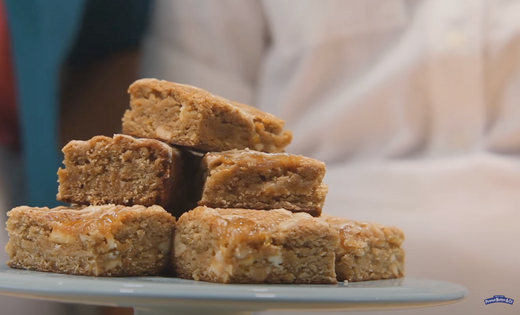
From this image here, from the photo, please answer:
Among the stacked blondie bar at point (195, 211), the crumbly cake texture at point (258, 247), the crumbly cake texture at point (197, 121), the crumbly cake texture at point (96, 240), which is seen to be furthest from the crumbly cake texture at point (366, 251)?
the crumbly cake texture at point (96, 240)

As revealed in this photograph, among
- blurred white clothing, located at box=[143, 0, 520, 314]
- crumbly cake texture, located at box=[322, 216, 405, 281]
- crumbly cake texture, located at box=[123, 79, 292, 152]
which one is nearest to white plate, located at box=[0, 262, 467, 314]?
crumbly cake texture, located at box=[322, 216, 405, 281]

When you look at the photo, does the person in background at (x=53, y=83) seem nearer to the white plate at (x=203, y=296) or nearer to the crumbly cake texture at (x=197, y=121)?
the crumbly cake texture at (x=197, y=121)

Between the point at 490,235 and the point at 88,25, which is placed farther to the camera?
the point at 88,25

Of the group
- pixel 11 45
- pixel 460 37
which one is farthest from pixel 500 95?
pixel 11 45

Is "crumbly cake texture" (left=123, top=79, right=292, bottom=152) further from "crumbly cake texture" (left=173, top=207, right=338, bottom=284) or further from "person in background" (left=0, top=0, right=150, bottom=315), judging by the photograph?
"person in background" (left=0, top=0, right=150, bottom=315)

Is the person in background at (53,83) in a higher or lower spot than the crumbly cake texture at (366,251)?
higher

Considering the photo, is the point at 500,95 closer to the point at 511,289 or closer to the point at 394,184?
the point at 394,184

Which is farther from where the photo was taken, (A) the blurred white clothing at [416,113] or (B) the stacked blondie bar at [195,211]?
(A) the blurred white clothing at [416,113]
